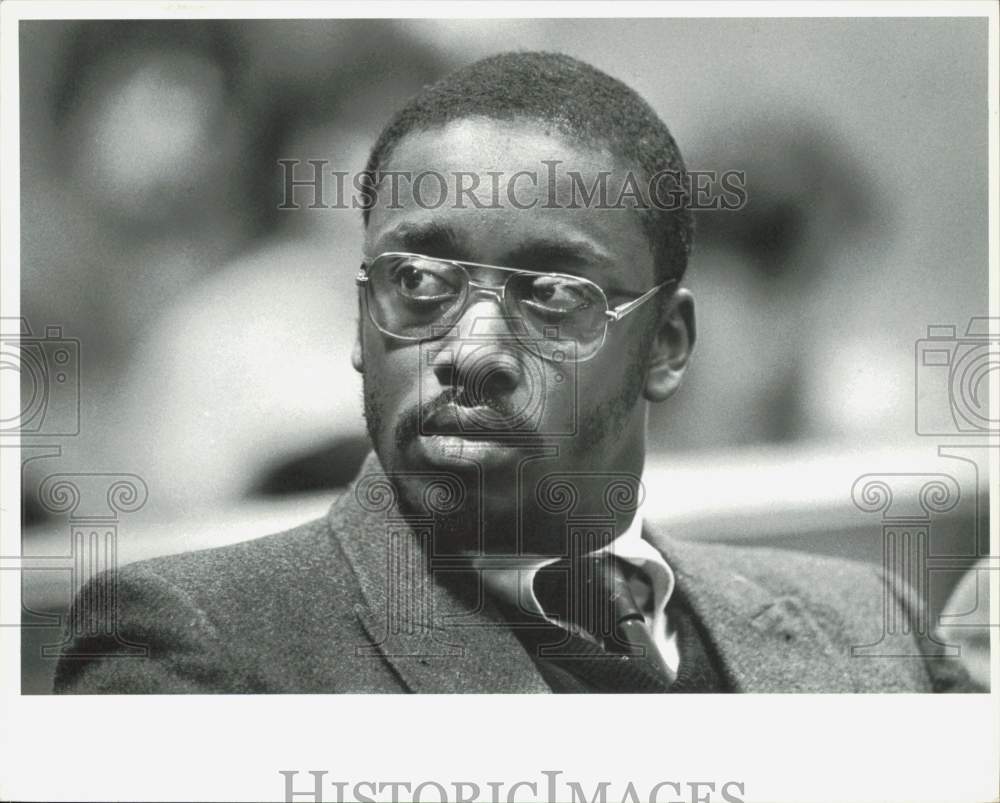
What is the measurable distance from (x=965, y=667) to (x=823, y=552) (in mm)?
489

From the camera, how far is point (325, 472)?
2.87m

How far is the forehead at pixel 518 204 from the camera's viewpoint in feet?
8.59

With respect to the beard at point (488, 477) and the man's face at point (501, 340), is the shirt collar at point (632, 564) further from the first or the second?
the man's face at point (501, 340)

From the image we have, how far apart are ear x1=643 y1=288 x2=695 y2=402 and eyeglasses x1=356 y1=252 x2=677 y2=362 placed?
0.44ft

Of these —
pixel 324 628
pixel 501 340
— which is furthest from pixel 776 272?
pixel 324 628

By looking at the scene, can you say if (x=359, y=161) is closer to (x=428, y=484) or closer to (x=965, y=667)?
(x=428, y=484)

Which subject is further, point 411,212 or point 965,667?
point 965,667

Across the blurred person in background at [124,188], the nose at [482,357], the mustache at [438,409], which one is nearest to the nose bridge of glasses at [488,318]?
the nose at [482,357]

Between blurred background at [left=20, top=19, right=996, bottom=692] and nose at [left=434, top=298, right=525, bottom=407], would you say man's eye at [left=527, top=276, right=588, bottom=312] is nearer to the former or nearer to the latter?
nose at [left=434, top=298, right=525, bottom=407]

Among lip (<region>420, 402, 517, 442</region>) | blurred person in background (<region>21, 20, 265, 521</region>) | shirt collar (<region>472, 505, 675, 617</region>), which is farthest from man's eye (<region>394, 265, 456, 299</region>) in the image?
shirt collar (<region>472, 505, 675, 617</region>)

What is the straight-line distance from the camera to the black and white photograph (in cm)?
269

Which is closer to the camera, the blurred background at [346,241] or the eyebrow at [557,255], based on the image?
the eyebrow at [557,255]

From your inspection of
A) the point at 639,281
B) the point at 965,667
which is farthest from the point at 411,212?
the point at 965,667

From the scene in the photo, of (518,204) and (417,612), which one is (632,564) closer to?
(417,612)
